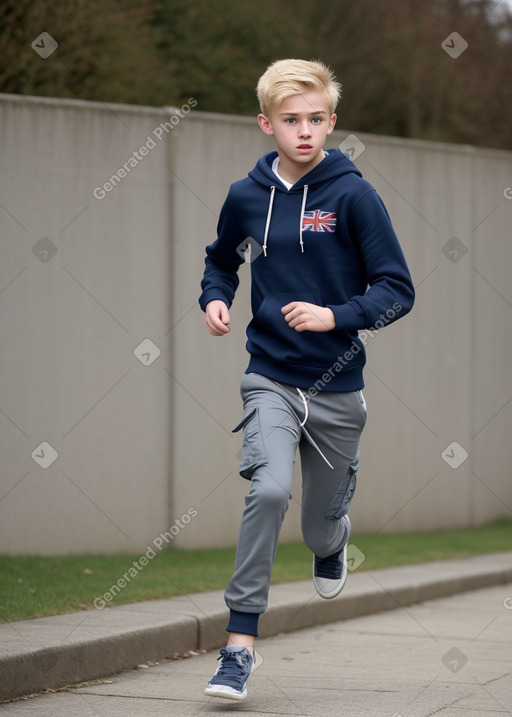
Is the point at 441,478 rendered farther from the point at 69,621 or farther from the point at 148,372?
the point at 69,621

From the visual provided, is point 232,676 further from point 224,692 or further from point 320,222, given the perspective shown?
point 320,222

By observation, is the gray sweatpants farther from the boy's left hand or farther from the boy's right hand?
the boy's left hand

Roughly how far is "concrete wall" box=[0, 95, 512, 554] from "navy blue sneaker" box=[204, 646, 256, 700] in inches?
157

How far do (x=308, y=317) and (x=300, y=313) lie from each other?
28 millimetres

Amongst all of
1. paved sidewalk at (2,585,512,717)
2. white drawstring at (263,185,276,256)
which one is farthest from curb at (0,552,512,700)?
white drawstring at (263,185,276,256)

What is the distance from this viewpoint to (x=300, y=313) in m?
3.75

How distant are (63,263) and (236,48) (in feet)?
26.8

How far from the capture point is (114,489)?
8.09m

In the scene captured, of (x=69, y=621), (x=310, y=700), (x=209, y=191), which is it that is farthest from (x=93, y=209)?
(x=310, y=700)

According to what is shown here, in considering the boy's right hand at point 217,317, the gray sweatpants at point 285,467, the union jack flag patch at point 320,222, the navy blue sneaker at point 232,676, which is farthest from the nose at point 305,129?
the navy blue sneaker at point 232,676

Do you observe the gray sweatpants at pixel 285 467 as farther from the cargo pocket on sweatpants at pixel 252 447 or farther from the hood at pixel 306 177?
the hood at pixel 306 177

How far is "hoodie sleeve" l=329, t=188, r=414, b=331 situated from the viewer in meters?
3.85

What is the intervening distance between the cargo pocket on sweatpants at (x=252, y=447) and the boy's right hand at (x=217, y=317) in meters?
0.29

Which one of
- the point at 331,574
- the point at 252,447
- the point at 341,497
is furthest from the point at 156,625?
the point at 252,447
